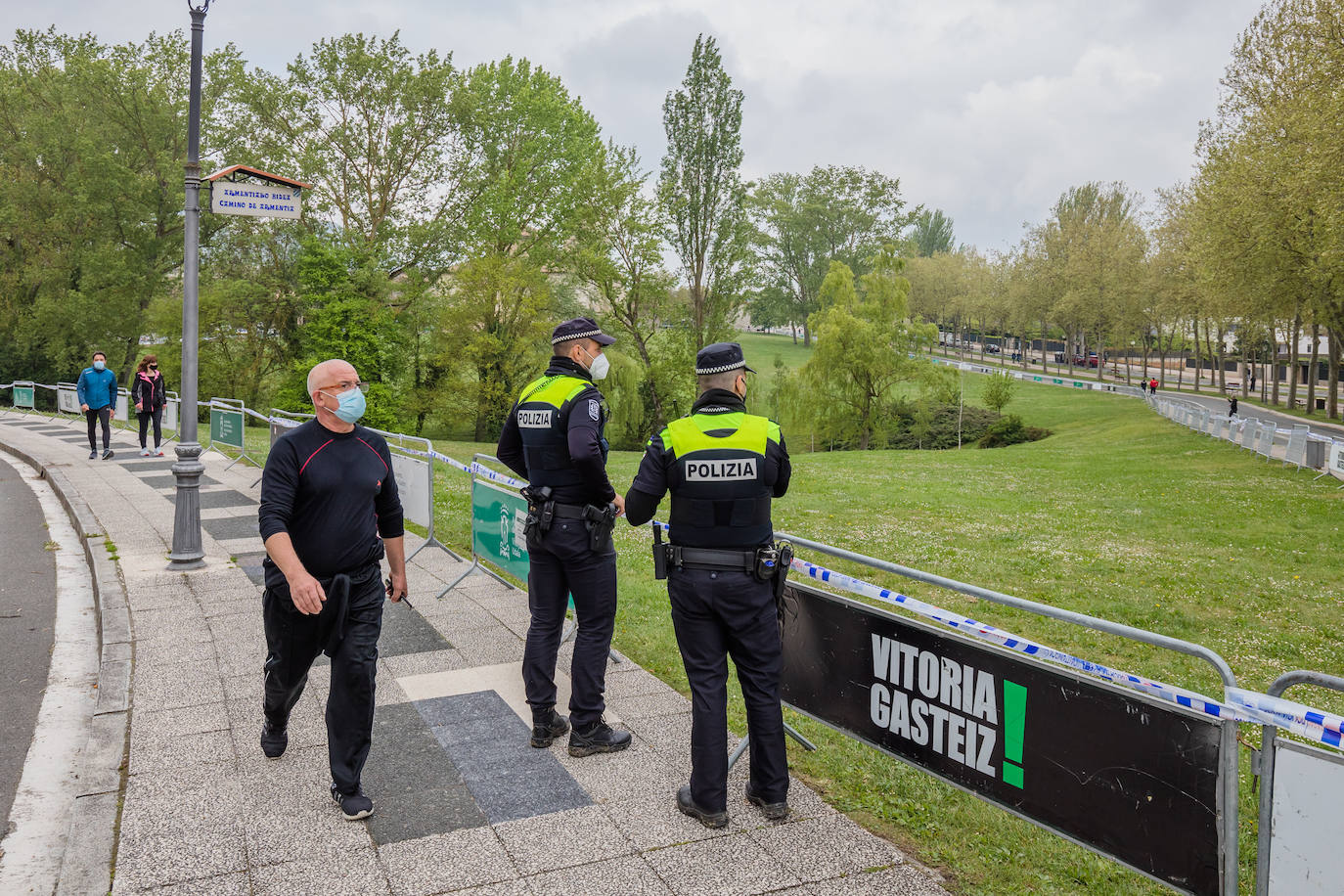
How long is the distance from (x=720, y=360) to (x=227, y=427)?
1531cm

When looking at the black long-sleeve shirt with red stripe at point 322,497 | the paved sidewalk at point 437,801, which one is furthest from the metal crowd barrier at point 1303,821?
the black long-sleeve shirt with red stripe at point 322,497

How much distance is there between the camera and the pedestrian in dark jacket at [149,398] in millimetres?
16438

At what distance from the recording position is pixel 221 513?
471 inches

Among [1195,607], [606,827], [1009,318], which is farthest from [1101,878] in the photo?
[1009,318]

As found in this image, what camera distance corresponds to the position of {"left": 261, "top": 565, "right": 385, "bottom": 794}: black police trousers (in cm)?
412

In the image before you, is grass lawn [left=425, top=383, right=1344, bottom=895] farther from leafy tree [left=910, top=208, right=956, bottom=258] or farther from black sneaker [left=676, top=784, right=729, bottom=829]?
leafy tree [left=910, top=208, right=956, bottom=258]

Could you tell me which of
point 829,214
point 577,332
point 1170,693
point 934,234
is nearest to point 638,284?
point 577,332

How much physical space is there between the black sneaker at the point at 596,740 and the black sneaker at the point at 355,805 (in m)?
1.08

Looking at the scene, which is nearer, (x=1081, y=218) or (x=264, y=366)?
(x=264, y=366)

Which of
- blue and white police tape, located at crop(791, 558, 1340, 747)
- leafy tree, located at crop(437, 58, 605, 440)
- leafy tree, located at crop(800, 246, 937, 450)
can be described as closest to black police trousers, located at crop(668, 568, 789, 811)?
blue and white police tape, located at crop(791, 558, 1340, 747)

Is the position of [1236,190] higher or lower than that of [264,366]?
higher

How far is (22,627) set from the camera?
7410mm

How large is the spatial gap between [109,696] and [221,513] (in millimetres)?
6851

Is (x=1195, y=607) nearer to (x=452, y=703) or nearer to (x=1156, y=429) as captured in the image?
(x=452, y=703)
